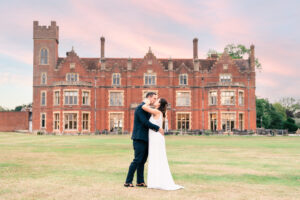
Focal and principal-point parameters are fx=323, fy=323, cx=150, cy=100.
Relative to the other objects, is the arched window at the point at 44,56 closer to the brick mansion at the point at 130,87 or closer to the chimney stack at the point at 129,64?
the brick mansion at the point at 130,87

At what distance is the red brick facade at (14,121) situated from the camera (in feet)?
167

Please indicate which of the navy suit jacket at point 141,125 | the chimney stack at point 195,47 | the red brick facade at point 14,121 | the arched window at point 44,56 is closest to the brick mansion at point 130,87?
the arched window at point 44,56

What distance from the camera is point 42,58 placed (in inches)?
1761

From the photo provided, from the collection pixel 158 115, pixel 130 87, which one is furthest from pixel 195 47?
pixel 158 115

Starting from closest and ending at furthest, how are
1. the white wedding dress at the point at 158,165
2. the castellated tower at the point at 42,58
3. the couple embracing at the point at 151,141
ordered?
the white wedding dress at the point at 158,165, the couple embracing at the point at 151,141, the castellated tower at the point at 42,58

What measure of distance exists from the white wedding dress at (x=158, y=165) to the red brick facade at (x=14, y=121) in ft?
155

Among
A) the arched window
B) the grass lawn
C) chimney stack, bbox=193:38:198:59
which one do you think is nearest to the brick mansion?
the arched window

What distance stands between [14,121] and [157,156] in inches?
1915

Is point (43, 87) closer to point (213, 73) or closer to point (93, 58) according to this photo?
point (93, 58)

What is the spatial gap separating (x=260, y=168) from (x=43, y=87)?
3886cm

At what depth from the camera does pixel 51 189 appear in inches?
272

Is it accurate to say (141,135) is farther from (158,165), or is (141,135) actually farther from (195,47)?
(195,47)

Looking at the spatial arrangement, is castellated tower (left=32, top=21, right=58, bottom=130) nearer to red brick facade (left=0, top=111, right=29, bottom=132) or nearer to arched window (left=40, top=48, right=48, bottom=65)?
arched window (left=40, top=48, right=48, bottom=65)

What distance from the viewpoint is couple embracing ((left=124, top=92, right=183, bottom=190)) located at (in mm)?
7355
